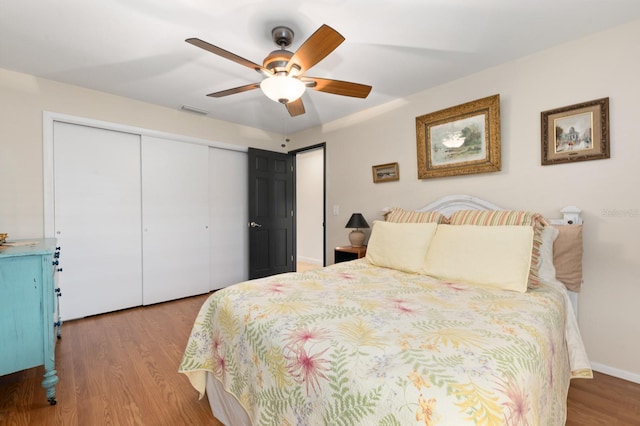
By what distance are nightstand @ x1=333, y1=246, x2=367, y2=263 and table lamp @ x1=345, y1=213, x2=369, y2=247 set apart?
0.08 m

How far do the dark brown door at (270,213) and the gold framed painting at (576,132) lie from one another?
3.25 meters

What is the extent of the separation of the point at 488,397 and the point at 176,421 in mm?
1594

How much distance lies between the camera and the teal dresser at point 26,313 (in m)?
1.60

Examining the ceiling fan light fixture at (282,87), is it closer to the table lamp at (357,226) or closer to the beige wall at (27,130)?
the table lamp at (357,226)

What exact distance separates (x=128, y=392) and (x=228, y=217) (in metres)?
2.53

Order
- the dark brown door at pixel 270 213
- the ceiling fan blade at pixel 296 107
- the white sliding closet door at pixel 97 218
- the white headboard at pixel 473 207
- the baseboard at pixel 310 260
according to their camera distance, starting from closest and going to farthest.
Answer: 1. the white headboard at pixel 473 207
2. the ceiling fan blade at pixel 296 107
3. the white sliding closet door at pixel 97 218
4. the dark brown door at pixel 270 213
5. the baseboard at pixel 310 260

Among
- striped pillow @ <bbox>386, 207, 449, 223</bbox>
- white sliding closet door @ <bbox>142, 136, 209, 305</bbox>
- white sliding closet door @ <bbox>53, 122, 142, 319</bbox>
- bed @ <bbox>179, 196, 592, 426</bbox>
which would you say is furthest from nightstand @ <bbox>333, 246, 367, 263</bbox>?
white sliding closet door @ <bbox>53, 122, 142, 319</bbox>

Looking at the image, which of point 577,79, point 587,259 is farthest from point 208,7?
point 587,259

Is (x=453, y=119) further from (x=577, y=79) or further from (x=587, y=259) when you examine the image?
(x=587, y=259)

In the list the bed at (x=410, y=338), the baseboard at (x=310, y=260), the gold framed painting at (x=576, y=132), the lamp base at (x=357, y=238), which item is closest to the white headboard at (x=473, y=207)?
the bed at (x=410, y=338)

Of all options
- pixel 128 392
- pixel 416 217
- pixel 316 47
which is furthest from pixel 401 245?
pixel 128 392

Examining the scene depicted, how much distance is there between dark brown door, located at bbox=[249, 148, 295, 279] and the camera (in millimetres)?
4145

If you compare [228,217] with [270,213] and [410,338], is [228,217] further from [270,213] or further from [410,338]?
[410,338]

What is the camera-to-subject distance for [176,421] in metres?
1.54
